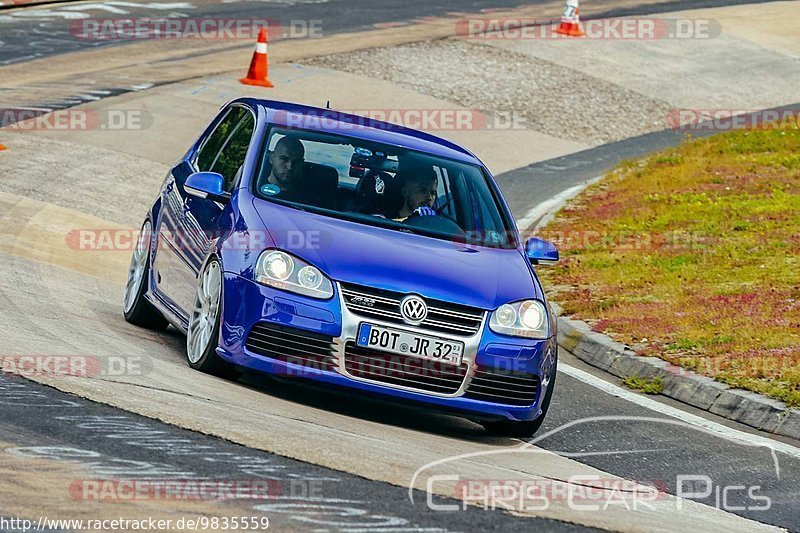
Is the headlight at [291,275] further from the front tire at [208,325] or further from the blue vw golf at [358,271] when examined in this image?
the front tire at [208,325]

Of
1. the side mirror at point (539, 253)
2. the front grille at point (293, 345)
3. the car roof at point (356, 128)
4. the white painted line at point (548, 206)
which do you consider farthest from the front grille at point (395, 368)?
the white painted line at point (548, 206)

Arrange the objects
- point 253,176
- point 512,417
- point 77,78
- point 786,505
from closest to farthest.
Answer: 1. point 786,505
2. point 512,417
3. point 253,176
4. point 77,78

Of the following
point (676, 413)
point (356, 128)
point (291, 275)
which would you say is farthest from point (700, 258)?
point (291, 275)

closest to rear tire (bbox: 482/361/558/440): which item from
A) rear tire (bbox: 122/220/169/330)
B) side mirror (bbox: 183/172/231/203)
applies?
side mirror (bbox: 183/172/231/203)

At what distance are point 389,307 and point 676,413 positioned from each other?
297 centimetres

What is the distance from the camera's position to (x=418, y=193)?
919cm

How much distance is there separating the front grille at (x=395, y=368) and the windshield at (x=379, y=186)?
118 cm

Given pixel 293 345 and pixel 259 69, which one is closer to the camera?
pixel 293 345

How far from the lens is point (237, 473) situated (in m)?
6.12

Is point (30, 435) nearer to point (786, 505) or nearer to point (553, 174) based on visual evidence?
point (786, 505)

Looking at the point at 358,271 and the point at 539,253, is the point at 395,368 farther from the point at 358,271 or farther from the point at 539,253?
the point at 539,253

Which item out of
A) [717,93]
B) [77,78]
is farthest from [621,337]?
[717,93]

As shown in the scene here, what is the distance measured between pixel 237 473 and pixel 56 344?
2491mm

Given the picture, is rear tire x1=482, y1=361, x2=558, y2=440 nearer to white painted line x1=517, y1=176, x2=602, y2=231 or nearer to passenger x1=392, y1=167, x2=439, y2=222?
passenger x1=392, y1=167, x2=439, y2=222
